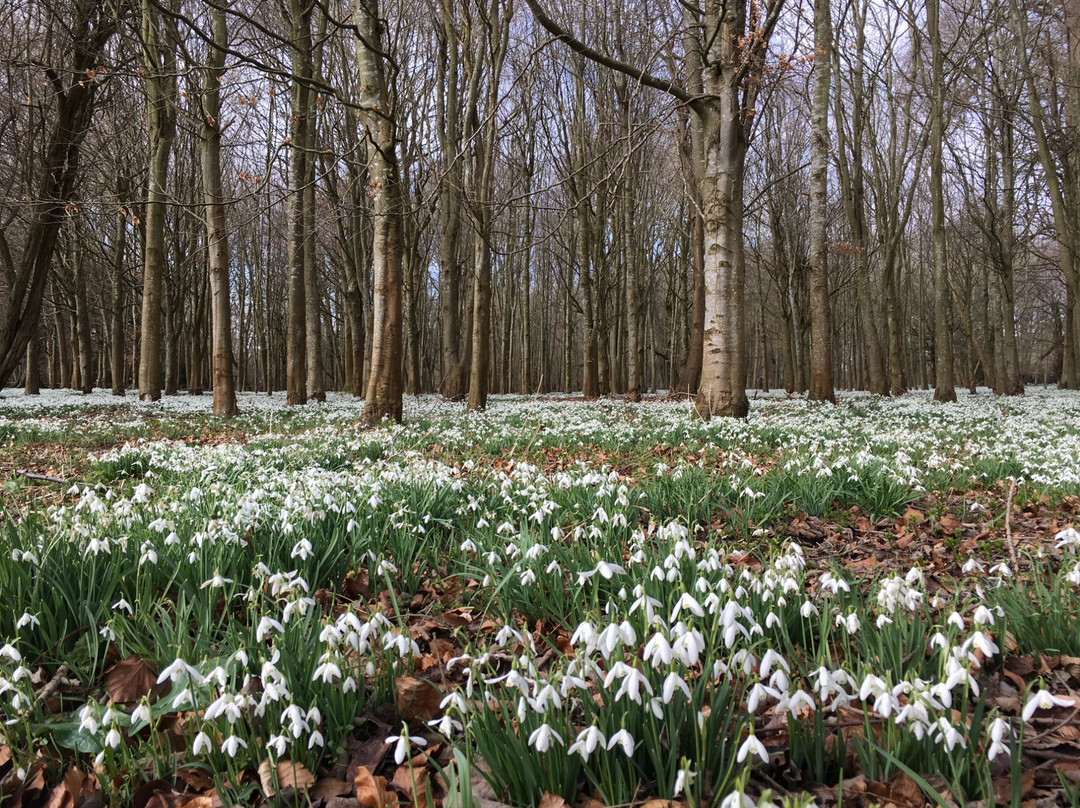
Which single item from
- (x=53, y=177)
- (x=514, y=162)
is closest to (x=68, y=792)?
(x=53, y=177)

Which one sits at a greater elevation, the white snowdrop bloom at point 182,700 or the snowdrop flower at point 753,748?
the snowdrop flower at point 753,748

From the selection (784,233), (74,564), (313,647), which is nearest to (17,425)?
(74,564)

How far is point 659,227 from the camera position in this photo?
2800 cm

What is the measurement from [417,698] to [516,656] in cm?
31

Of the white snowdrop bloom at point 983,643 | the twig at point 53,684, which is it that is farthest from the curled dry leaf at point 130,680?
the white snowdrop bloom at point 983,643

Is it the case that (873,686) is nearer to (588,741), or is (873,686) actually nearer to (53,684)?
(588,741)

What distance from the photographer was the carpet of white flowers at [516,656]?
1322mm

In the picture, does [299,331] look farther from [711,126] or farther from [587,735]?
[587,735]

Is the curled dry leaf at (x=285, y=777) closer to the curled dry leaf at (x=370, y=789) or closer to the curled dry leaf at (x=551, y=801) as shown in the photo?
the curled dry leaf at (x=370, y=789)

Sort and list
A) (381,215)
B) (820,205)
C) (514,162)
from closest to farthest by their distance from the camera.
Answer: (381,215)
(820,205)
(514,162)

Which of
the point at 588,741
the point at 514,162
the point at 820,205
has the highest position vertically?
the point at 514,162

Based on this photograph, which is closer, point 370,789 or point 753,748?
point 753,748

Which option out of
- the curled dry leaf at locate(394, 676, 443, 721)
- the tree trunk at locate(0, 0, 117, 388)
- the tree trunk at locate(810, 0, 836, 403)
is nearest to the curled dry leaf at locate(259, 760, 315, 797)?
the curled dry leaf at locate(394, 676, 443, 721)

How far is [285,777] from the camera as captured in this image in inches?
57.8
